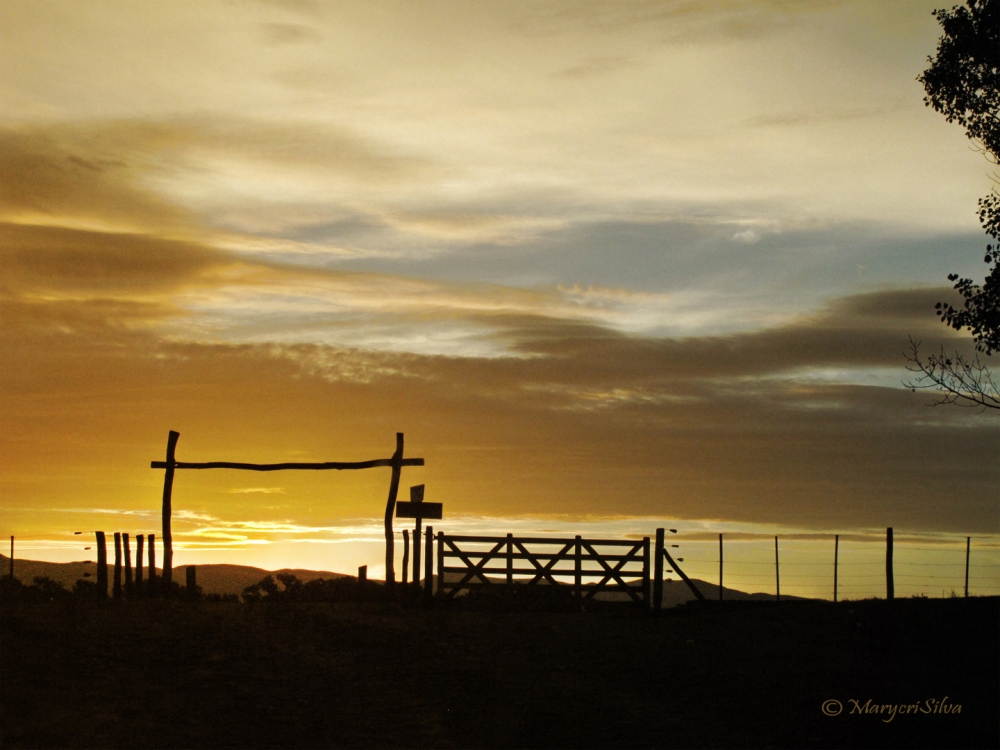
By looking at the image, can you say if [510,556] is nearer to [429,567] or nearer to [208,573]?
[429,567]

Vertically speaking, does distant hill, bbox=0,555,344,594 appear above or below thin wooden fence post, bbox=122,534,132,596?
below

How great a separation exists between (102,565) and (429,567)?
9.66 meters

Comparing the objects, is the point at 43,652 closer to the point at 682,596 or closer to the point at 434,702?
the point at 434,702

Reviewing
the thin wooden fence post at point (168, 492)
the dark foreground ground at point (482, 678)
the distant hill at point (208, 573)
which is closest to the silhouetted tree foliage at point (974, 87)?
the dark foreground ground at point (482, 678)

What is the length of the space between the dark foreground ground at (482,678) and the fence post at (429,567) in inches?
106

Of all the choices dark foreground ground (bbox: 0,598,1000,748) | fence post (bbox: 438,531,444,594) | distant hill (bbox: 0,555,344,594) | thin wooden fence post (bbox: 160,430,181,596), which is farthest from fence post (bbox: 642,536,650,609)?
distant hill (bbox: 0,555,344,594)

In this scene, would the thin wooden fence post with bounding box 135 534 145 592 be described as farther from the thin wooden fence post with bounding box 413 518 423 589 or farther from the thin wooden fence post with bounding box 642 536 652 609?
the thin wooden fence post with bounding box 642 536 652 609

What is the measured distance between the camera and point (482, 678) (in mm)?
15031

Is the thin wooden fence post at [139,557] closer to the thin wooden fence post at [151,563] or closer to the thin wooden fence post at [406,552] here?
the thin wooden fence post at [151,563]

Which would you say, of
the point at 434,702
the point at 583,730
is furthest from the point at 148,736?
the point at 583,730

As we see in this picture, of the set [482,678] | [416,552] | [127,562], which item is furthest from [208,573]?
[482,678]

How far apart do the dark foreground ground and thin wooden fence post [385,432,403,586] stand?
491 cm

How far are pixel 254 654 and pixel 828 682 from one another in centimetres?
903

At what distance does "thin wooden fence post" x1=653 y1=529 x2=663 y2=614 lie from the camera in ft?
76.3
